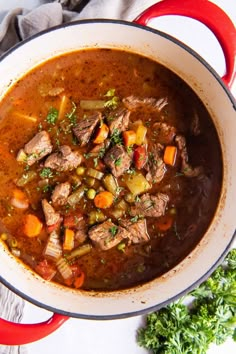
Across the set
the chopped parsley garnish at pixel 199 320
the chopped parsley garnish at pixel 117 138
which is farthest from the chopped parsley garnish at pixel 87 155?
the chopped parsley garnish at pixel 199 320

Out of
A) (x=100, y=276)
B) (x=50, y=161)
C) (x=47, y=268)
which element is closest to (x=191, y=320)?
(x=100, y=276)

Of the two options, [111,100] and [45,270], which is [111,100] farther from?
[45,270]

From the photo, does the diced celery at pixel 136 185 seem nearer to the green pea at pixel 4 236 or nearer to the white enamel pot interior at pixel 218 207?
the white enamel pot interior at pixel 218 207

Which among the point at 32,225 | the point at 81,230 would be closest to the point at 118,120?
the point at 81,230

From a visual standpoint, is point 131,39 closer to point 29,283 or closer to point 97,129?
point 97,129

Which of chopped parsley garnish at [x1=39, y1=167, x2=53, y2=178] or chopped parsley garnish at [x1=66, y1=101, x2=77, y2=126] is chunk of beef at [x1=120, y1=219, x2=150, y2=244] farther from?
chopped parsley garnish at [x1=66, y1=101, x2=77, y2=126]

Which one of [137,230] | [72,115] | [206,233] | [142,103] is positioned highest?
[142,103]
